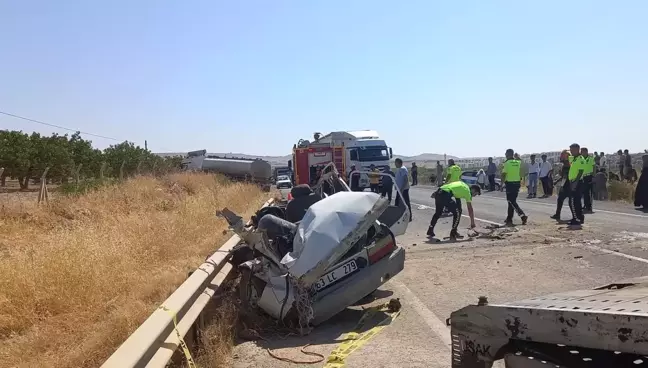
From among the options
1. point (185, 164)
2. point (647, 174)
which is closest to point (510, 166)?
point (647, 174)

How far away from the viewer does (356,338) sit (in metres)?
5.79

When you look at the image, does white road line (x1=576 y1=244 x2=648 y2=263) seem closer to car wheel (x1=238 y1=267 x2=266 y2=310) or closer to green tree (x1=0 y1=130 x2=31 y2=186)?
car wheel (x1=238 y1=267 x2=266 y2=310)

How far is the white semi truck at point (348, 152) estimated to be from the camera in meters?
27.1

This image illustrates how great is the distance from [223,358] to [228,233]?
27.2 feet

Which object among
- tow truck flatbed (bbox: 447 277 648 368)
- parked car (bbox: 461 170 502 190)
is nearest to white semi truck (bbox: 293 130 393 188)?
parked car (bbox: 461 170 502 190)

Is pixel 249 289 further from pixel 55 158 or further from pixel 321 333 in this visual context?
pixel 55 158

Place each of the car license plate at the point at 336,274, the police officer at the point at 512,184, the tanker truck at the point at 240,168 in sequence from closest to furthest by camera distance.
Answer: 1. the car license plate at the point at 336,274
2. the police officer at the point at 512,184
3. the tanker truck at the point at 240,168

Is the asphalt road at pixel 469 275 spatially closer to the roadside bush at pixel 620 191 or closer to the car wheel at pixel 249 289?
the car wheel at pixel 249 289

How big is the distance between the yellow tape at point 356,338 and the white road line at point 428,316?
314mm

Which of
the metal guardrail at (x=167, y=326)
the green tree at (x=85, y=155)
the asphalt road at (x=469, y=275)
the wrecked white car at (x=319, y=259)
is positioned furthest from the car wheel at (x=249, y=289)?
the green tree at (x=85, y=155)

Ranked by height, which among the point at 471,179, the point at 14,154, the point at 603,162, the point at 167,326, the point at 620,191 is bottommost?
the point at 167,326

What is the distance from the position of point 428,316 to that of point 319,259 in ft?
4.71

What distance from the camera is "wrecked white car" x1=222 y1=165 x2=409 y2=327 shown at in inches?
234

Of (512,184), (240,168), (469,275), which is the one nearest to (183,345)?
(469,275)
